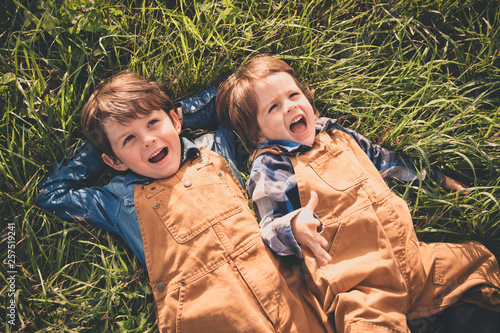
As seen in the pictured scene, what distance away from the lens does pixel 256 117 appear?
2.14m

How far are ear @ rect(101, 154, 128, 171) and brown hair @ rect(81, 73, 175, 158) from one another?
25 millimetres

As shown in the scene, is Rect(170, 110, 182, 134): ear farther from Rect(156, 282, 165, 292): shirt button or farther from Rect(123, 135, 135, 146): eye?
Rect(156, 282, 165, 292): shirt button

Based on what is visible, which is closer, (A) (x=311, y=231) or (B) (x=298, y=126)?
(A) (x=311, y=231)

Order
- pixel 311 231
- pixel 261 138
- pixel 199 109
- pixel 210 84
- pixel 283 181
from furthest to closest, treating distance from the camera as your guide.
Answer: pixel 210 84, pixel 199 109, pixel 261 138, pixel 283 181, pixel 311 231

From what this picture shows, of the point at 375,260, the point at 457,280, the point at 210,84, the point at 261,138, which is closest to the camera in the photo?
the point at 375,260

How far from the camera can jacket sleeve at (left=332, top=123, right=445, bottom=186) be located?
2.22 m

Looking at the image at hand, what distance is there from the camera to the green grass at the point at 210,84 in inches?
81.0

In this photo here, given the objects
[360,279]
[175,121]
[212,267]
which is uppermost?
[175,121]

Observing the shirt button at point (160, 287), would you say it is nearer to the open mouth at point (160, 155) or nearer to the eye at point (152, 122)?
the open mouth at point (160, 155)

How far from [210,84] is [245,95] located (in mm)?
443

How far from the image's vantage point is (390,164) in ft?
7.38

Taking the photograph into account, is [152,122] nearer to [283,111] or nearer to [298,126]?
[283,111]

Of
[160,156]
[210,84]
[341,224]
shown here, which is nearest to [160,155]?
[160,156]

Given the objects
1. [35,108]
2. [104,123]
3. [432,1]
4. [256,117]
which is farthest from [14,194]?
[432,1]
